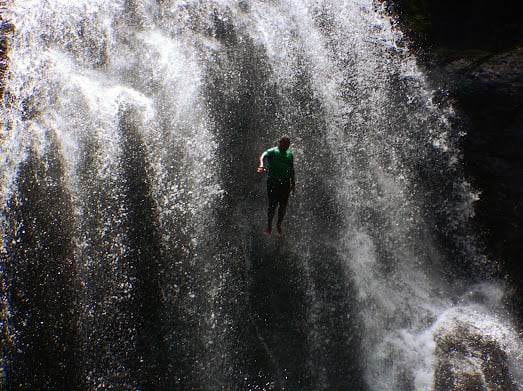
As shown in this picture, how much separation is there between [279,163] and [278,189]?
0.48 meters

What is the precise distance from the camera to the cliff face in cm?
714

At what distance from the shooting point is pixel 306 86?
8391 mm

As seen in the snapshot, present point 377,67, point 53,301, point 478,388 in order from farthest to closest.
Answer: point 377,67 < point 53,301 < point 478,388

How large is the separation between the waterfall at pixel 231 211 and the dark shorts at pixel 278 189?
1.13m

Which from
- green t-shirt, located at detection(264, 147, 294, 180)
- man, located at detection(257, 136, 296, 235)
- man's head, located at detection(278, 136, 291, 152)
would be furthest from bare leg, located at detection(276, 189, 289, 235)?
man's head, located at detection(278, 136, 291, 152)

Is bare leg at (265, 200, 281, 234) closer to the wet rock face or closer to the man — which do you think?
the man

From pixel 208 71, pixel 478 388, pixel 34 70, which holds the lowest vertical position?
pixel 478 388

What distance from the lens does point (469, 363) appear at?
5.49 metres

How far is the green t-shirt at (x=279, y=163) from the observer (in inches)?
229

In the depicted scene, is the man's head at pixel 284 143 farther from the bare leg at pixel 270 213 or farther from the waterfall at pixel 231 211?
the waterfall at pixel 231 211

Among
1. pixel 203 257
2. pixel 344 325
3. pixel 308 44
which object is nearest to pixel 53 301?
pixel 203 257

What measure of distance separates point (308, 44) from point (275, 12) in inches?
55.0

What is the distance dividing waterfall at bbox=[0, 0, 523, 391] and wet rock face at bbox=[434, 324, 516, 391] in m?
0.03

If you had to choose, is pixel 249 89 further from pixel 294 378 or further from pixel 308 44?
pixel 294 378
